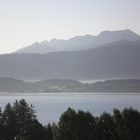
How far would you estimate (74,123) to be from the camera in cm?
5447

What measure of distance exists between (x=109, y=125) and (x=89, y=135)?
394 cm

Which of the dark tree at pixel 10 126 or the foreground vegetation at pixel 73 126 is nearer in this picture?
the foreground vegetation at pixel 73 126

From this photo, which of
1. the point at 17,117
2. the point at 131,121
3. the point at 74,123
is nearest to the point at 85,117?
the point at 74,123

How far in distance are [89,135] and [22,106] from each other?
11478 millimetres

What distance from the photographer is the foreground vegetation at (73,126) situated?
172 ft

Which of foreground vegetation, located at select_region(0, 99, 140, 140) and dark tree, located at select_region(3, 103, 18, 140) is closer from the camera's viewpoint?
foreground vegetation, located at select_region(0, 99, 140, 140)

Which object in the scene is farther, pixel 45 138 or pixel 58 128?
pixel 45 138

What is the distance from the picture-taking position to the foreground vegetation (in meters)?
52.5

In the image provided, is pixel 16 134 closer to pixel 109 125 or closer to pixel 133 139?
pixel 109 125

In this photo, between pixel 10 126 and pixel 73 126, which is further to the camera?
pixel 10 126

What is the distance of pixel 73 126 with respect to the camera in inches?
2126

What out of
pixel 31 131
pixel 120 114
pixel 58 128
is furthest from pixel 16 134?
pixel 120 114

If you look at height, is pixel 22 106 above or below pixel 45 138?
above

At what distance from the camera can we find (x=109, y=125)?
178 feet
